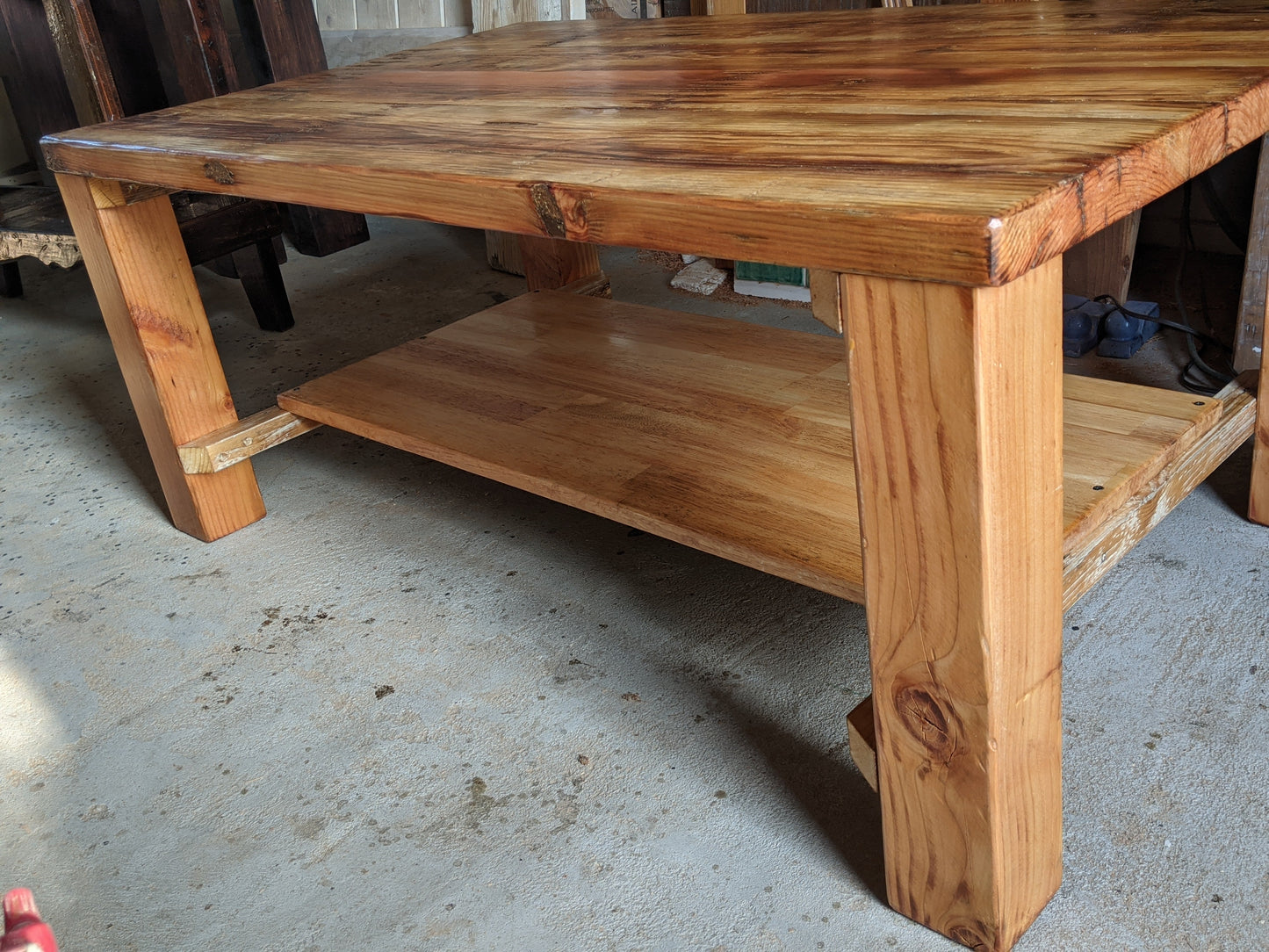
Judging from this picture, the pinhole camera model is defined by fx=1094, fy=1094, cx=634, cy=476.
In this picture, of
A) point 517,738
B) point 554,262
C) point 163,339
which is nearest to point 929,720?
point 517,738

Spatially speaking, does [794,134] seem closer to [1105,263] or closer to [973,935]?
[973,935]

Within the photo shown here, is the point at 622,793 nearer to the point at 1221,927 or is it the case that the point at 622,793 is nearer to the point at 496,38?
the point at 1221,927

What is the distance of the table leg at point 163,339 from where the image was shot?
1.74m

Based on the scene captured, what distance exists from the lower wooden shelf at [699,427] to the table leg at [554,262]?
21 cm

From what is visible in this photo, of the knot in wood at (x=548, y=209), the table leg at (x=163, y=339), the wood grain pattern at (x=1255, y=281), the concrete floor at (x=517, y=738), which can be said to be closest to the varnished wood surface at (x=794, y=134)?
the knot in wood at (x=548, y=209)

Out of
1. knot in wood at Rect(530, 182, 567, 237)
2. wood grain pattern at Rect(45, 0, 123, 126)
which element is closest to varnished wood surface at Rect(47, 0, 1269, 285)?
knot in wood at Rect(530, 182, 567, 237)

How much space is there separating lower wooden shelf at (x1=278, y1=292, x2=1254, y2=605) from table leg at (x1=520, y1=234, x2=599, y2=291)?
21 cm

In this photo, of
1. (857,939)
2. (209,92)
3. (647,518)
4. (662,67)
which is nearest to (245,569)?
(647,518)

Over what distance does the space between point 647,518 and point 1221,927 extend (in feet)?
2.30

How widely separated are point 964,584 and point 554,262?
5.17 ft

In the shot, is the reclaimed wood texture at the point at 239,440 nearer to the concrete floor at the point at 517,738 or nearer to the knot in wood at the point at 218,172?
the concrete floor at the point at 517,738

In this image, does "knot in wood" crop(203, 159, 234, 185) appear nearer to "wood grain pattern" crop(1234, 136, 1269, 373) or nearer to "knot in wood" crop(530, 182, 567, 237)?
"knot in wood" crop(530, 182, 567, 237)

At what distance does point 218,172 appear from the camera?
54.1 inches

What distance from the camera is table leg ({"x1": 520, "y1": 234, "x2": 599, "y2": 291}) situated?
7.41 ft
